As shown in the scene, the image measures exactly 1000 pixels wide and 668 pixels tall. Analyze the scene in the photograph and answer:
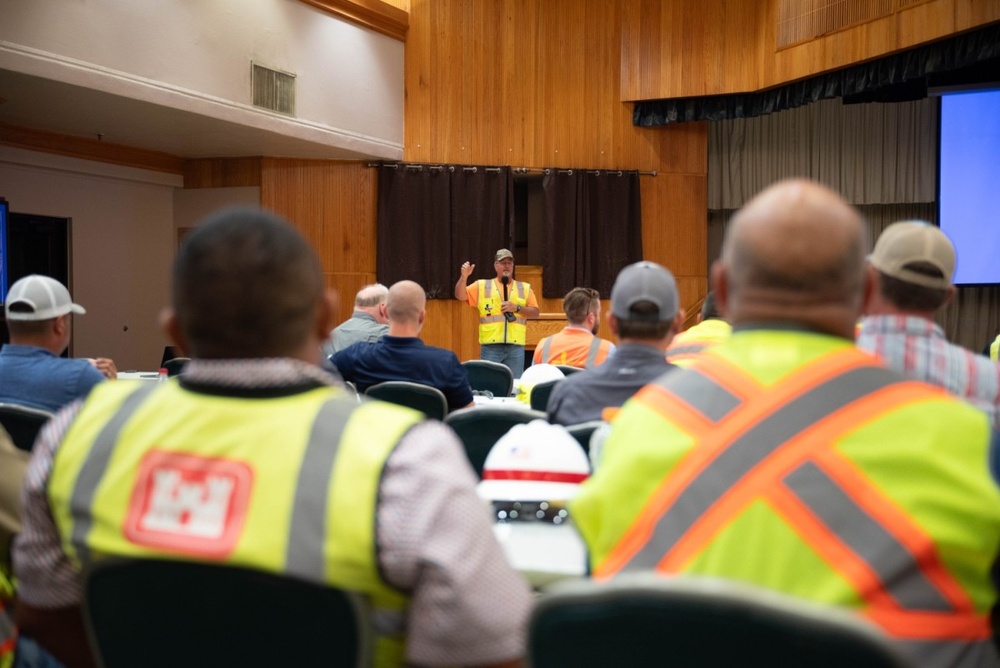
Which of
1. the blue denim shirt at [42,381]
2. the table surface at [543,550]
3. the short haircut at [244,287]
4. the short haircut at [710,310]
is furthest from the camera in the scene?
the short haircut at [710,310]

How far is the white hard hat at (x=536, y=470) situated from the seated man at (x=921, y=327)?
715 mm

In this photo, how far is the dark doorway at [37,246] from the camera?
997 cm

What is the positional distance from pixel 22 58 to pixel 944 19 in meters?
7.39

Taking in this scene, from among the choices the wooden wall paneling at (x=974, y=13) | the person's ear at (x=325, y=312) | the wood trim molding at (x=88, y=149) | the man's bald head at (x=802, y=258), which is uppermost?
the wooden wall paneling at (x=974, y=13)

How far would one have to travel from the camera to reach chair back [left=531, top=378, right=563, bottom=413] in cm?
456

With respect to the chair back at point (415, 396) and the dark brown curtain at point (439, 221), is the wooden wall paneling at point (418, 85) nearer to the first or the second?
the dark brown curtain at point (439, 221)

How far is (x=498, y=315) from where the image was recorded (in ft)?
32.0

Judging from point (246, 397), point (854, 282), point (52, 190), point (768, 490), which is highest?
point (52, 190)

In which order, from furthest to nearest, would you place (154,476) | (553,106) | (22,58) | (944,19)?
(553,106) < (944,19) < (22,58) < (154,476)

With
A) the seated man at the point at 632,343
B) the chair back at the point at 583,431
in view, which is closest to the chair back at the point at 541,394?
the seated man at the point at 632,343

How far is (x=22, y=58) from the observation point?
287 inches

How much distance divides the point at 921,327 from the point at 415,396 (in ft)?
8.27

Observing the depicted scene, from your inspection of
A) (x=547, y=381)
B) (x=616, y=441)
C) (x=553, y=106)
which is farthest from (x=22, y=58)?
(x=616, y=441)

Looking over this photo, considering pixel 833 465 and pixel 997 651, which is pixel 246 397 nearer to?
pixel 833 465
